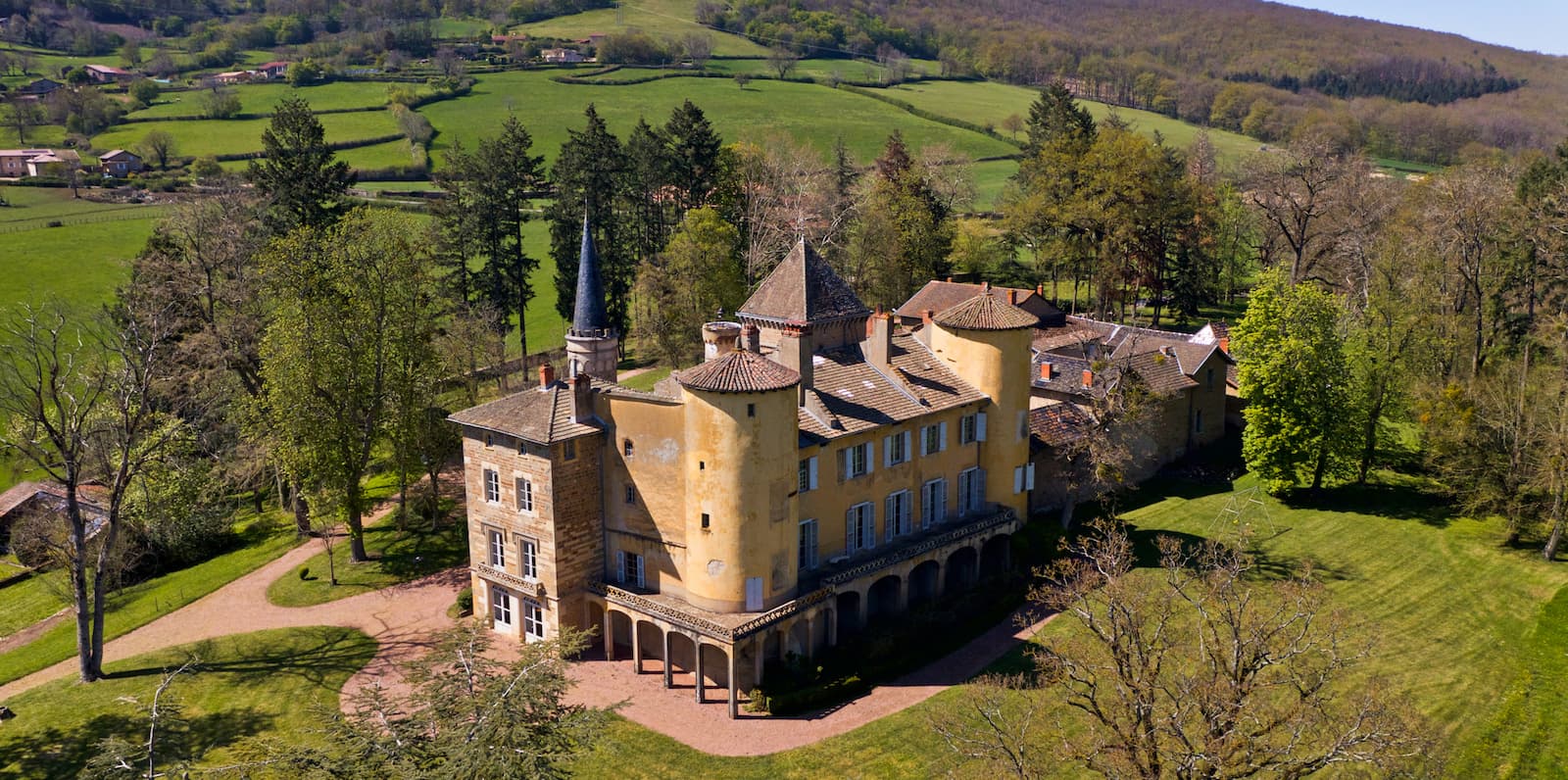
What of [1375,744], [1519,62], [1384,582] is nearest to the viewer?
[1375,744]

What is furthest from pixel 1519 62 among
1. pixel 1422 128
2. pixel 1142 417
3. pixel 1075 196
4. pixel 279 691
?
pixel 279 691

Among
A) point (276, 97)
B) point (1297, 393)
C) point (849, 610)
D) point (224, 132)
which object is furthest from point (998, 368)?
point (276, 97)

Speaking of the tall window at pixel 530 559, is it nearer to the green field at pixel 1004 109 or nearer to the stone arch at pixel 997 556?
the stone arch at pixel 997 556

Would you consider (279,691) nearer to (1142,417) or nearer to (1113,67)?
(1142,417)

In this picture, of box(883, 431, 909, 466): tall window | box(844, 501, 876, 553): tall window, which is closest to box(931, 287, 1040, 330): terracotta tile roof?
box(883, 431, 909, 466): tall window

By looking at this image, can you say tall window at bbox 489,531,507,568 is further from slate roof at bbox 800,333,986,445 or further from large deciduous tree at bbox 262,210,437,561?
slate roof at bbox 800,333,986,445

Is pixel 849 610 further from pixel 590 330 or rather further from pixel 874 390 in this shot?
pixel 590 330
